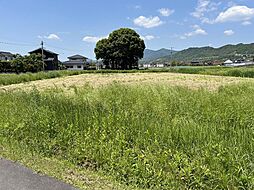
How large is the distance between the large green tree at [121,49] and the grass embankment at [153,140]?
56.8m

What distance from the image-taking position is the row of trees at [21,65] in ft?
178

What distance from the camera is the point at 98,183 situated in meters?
3.87

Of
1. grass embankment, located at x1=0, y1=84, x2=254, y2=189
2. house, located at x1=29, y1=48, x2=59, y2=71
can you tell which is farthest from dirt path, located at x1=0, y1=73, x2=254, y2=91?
house, located at x1=29, y1=48, x2=59, y2=71

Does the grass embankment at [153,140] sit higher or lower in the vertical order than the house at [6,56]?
lower

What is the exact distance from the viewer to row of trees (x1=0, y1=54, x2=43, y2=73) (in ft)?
178

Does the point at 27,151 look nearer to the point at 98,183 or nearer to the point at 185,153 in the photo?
the point at 98,183

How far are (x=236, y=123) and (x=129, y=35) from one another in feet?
201

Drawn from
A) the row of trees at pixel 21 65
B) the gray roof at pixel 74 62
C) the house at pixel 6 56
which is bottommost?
the row of trees at pixel 21 65

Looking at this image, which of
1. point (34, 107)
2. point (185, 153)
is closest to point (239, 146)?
point (185, 153)

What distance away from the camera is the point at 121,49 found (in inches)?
2498

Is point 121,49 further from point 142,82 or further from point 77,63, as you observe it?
point 142,82

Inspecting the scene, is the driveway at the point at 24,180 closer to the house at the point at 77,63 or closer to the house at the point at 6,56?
the house at the point at 77,63

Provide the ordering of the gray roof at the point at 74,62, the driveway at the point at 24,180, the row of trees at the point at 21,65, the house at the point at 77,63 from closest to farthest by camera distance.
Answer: the driveway at the point at 24,180 < the row of trees at the point at 21,65 < the house at the point at 77,63 < the gray roof at the point at 74,62

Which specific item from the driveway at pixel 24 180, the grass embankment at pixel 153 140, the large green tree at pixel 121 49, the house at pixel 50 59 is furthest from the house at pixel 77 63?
the driveway at pixel 24 180
